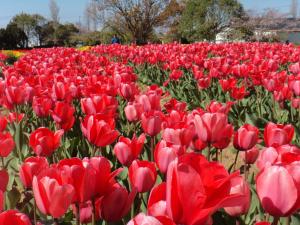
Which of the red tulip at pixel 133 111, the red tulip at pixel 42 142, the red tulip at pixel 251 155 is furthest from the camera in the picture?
the red tulip at pixel 133 111

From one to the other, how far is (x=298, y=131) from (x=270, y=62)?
7.87ft

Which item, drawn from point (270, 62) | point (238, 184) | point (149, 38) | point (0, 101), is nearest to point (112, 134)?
point (238, 184)

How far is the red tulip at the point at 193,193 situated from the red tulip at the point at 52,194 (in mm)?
386

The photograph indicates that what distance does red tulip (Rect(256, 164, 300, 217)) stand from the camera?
1.20m

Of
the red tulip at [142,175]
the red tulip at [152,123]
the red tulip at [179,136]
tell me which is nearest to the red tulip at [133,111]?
the red tulip at [152,123]

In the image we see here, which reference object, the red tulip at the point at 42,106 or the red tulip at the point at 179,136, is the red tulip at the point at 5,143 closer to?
the red tulip at the point at 179,136

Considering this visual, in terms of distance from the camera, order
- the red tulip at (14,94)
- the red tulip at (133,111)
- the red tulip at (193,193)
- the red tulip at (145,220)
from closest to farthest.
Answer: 1. the red tulip at (145,220)
2. the red tulip at (193,193)
3. the red tulip at (133,111)
4. the red tulip at (14,94)

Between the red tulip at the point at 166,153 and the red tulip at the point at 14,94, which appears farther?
the red tulip at the point at 14,94

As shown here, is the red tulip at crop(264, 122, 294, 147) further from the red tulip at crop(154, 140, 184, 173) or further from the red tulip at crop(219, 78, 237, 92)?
the red tulip at crop(219, 78, 237, 92)

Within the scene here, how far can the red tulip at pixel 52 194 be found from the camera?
50.8 inches

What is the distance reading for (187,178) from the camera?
3.29 feet

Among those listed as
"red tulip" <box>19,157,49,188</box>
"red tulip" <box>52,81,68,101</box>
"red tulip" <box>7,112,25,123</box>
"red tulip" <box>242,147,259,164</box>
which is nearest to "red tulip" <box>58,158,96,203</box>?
"red tulip" <box>19,157,49,188</box>

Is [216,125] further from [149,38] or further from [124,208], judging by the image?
[149,38]

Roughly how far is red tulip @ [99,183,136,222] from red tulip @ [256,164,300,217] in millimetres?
421
